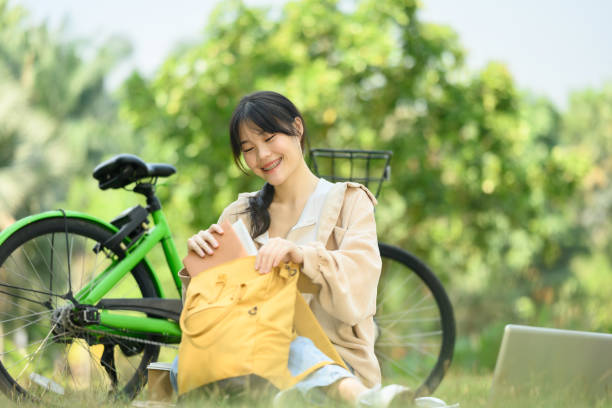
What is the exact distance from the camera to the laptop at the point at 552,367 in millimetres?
2107

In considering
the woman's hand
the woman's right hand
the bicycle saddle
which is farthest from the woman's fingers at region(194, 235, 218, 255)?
the bicycle saddle

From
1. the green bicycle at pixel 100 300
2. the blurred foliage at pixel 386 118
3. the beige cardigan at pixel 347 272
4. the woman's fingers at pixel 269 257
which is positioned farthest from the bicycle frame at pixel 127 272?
the blurred foliage at pixel 386 118

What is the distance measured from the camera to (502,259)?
490 inches

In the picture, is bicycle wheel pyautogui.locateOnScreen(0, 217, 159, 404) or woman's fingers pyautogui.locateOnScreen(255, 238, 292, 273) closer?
woman's fingers pyautogui.locateOnScreen(255, 238, 292, 273)

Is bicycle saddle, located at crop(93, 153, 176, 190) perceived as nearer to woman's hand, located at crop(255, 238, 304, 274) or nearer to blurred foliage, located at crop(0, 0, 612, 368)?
woman's hand, located at crop(255, 238, 304, 274)

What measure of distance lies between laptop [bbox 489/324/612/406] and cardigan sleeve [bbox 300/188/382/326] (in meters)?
0.49

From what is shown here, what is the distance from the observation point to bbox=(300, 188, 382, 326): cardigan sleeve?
1.93 metres

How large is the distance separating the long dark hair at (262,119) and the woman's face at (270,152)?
2cm

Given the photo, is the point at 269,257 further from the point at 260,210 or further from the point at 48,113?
the point at 48,113

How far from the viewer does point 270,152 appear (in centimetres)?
223

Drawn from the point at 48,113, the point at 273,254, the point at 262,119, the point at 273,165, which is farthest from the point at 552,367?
the point at 48,113

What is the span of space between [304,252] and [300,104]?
6216mm

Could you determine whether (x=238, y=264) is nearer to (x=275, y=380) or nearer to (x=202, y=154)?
(x=275, y=380)

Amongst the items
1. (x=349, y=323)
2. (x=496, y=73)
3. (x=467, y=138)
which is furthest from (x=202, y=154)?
(x=349, y=323)
